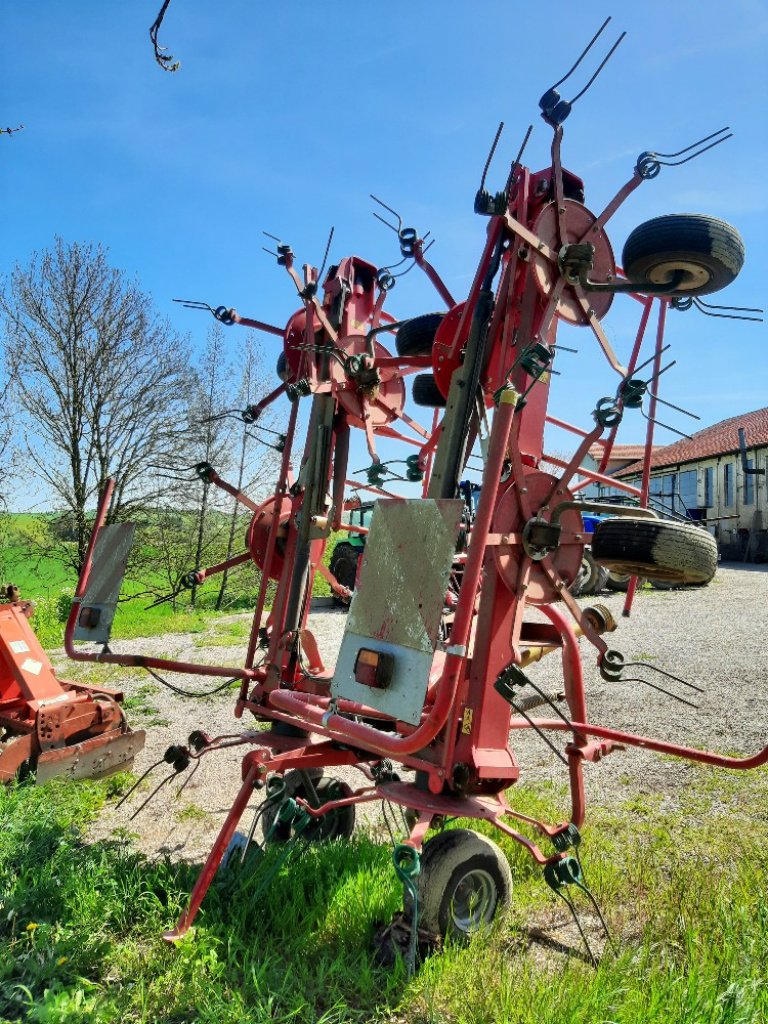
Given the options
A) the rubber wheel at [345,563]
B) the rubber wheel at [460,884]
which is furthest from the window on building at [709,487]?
the rubber wheel at [460,884]

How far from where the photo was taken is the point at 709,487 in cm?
3075

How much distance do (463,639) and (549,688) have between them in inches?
242

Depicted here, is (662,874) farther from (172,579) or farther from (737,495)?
(737,495)

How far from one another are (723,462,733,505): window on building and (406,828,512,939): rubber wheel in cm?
2942

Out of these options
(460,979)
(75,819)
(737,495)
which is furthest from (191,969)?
(737,495)

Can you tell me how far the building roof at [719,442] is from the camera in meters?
29.7

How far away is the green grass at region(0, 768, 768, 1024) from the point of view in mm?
2576

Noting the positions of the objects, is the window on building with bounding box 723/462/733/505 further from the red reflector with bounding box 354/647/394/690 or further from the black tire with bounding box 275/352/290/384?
the red reflector with bounding box 354/647/394/690

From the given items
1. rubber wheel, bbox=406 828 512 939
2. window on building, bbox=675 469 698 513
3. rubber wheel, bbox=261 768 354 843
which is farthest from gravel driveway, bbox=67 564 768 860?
window on building, bbox=675 469 698 513

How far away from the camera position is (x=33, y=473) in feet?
52.4

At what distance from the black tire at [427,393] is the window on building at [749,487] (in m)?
26.4

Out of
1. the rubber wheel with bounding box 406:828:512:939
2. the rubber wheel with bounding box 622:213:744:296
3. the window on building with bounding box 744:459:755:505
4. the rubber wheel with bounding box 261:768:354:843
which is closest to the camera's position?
the rubber wheel with bounding box 406:828:512:939

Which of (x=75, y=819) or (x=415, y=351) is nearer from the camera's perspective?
(x=75, y=819)

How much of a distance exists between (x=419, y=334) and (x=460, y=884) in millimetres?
3445
